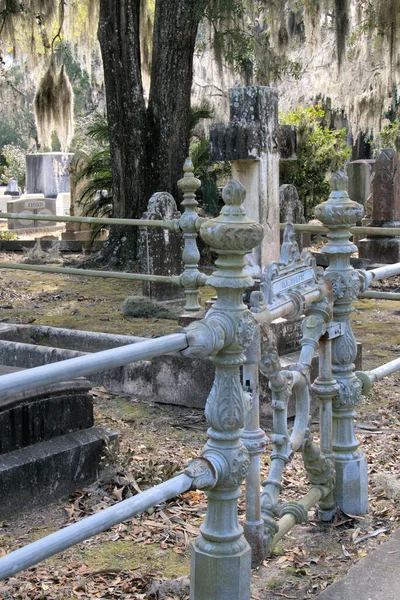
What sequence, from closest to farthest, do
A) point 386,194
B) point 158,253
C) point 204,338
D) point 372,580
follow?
point 204,338 < point 372,580 < point 158,253 < point 386,194

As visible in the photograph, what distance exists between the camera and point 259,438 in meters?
2.84

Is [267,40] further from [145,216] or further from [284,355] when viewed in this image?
[284,355]

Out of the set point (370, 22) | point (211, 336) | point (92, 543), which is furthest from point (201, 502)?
point (370, 22)

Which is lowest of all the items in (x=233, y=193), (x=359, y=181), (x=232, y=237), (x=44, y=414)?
(x=44, y=414)

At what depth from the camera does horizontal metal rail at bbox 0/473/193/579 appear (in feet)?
6.51

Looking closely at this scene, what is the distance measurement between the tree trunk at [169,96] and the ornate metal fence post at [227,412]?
33.0 ft

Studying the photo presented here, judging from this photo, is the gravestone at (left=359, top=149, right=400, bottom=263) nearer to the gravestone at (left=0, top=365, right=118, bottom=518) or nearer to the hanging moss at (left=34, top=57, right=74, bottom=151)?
the hanging moss at (left=34, top=57, right=74, bottom=151)

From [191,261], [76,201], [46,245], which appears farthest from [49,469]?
[76,201]

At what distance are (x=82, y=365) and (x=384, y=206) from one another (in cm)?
1191

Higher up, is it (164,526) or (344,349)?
(344,349)

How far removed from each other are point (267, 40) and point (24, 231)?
23.3ft

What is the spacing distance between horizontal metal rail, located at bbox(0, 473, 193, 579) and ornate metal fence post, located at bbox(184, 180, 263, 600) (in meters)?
0.16

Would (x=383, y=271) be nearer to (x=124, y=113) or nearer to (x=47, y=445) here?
(x=47, y=445)

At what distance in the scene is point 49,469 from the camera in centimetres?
395
